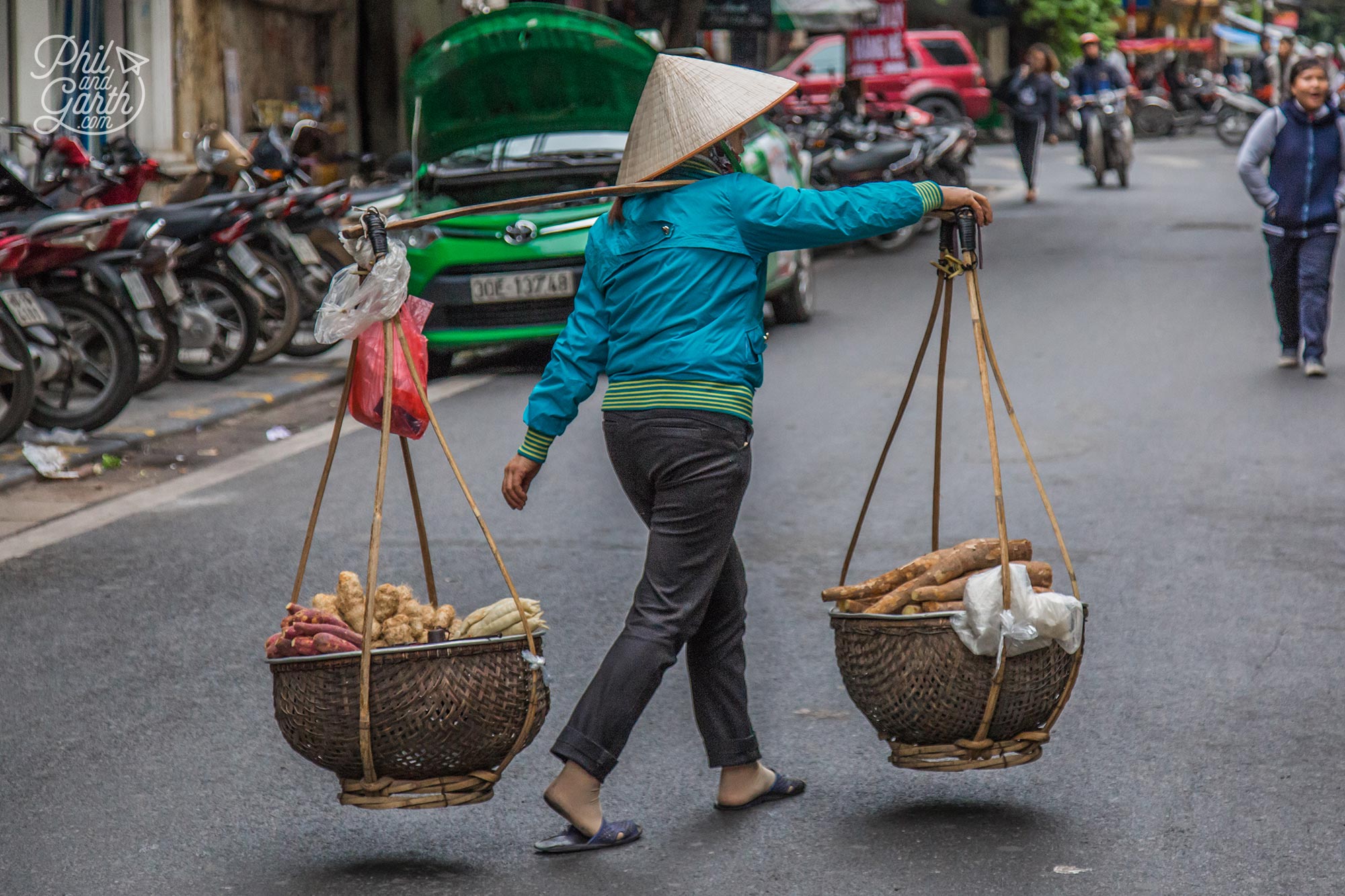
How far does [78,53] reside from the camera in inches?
495

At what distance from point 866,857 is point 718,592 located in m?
0.63

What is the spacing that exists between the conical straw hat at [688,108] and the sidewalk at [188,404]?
4747 mm

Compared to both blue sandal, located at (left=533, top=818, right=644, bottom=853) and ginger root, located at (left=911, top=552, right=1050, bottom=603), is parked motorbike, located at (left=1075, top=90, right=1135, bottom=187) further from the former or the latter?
blue sandal, located at (left=533, top=818, right=644, bottom=853)

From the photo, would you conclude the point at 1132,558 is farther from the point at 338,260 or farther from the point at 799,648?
the point at 338,260

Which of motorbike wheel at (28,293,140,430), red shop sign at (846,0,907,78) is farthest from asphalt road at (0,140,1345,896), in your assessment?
red shop sign at (846,0,907,78)

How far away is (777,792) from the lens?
370 centimetres

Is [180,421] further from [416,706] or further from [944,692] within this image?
[944,692]

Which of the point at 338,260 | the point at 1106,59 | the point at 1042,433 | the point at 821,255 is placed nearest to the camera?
the point at 1042,433

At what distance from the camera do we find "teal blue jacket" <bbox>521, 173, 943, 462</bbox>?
3.24 meters

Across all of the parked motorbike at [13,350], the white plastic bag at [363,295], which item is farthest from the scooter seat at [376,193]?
the white plastic bag at [363,295]

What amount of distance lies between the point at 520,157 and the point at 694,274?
23.6 ft

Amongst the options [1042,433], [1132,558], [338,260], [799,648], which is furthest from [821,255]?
[799,648]

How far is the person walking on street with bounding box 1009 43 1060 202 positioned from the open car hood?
1054 cm

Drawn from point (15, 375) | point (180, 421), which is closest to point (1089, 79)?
point (180, 421)
